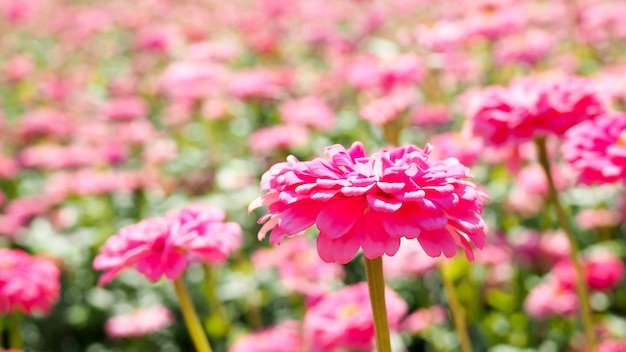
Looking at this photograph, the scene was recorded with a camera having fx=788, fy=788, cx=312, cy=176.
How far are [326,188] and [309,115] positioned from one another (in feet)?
6.41

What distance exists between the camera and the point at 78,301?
2494mm

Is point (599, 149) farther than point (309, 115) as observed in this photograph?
No

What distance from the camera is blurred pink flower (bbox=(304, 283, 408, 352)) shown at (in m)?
1.30

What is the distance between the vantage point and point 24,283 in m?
1.46

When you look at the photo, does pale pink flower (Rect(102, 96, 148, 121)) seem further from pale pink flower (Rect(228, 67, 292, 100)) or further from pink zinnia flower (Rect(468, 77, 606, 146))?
pink zinnia flower (Rect(468, 77, 606, 146))

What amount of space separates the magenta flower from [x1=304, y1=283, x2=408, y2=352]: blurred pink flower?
550 millimetres

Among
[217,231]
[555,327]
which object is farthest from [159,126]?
[217,231]

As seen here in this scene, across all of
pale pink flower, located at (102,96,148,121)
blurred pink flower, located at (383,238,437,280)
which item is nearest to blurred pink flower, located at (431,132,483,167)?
blurred pink flower, located at (383,238,437,280)

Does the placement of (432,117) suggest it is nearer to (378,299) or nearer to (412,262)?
(412,262)

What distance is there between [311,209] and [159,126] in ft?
9.46

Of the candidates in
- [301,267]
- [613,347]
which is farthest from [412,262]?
[613,347]

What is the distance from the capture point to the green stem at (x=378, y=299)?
78 centimetres

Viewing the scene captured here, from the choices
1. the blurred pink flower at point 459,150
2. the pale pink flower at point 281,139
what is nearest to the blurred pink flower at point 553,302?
the blurred pink flower at point 459,150

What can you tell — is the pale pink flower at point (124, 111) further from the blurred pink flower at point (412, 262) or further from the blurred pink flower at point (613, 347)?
the blurred pink flower at point (613, 347)
